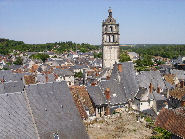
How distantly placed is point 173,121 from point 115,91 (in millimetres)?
14268

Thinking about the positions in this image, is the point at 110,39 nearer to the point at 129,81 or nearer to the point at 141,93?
the point at 129,81

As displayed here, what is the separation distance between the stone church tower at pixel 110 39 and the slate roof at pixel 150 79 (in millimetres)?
7838

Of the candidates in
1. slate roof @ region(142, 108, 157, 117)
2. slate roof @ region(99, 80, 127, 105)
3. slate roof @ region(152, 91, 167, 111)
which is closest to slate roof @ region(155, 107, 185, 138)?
slate roof @ region(142, 108, 157, 117)

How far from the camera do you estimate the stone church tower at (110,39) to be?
4572 centimetres

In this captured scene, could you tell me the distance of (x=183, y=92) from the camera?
1518 inches

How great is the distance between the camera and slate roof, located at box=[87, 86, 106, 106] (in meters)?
30.7

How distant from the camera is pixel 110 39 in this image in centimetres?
4616

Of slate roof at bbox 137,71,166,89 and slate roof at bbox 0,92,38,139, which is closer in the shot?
slate roof at bbox 0,92,38,139

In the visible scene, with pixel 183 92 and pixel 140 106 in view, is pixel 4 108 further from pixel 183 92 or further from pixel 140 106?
pixel 183 92

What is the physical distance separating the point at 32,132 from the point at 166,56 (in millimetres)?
168707

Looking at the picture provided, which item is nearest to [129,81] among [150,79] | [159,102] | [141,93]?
[141,93]

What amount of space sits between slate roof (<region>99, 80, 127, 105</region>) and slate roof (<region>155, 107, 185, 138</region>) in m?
10.8

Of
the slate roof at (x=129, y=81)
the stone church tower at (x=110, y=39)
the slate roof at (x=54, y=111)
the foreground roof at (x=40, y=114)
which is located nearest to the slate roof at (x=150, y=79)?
the slate roof at (x=129, y=81)

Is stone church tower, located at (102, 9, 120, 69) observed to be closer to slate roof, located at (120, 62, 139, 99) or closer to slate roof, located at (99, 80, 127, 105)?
slate roof, located at (120, 62, 139, 99)
